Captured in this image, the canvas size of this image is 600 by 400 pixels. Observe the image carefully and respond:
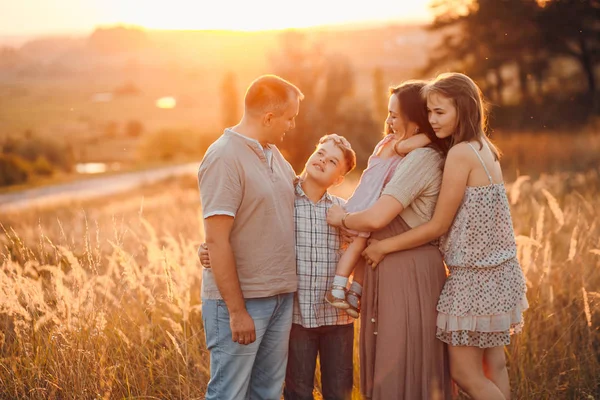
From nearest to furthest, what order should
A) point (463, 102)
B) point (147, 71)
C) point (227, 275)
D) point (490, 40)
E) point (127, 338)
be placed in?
point (227, 275) → point (463, 102) → point (127, 338) → point (490, 40) → point (147, 71)

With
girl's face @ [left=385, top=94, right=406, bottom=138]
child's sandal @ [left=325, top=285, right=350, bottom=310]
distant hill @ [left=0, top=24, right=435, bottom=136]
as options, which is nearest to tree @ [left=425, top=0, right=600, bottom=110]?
girl's face @ [left=385, top=94, right=406, bottom=138]

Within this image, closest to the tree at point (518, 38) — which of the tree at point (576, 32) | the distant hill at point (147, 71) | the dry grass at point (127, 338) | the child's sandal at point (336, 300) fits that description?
the tree at point (576, 32)

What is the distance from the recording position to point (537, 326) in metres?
4.31

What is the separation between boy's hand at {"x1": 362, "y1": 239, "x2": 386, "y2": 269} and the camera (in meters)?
3.08

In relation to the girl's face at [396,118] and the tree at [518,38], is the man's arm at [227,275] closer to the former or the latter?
the girl's face at [396,118]

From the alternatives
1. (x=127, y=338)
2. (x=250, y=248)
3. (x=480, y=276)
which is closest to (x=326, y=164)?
(x=250, y=248)

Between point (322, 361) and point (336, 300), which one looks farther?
point (322, 361)

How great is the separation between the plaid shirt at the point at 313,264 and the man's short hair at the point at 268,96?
53 cm

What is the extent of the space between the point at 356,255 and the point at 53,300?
83.9 inches

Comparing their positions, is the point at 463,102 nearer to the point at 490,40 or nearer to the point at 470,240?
the point at 470,240

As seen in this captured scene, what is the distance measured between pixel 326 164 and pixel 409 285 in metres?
0.81

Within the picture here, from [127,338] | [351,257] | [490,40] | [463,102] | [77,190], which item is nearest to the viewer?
[463,102]

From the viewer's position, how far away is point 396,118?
3.16 metres

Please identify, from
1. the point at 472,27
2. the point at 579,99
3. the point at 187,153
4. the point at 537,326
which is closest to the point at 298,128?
the point at 472,27
